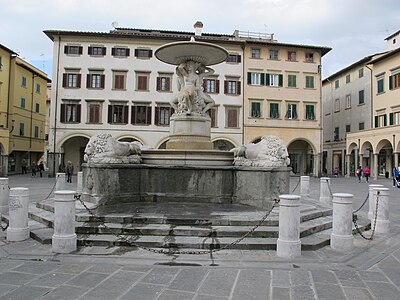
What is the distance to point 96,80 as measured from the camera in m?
36.2

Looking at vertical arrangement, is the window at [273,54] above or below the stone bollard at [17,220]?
above

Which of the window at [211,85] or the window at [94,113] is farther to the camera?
the window at [211,85]

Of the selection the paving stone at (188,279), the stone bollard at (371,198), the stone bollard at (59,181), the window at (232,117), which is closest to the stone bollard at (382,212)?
the stone bollard at (371,198)

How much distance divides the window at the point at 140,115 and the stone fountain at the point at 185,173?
25962 mm

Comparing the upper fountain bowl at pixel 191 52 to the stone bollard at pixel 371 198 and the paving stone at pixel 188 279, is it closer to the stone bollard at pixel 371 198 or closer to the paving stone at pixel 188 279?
the stone bollard at pixel 371 198

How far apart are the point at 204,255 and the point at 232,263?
0.56 meters

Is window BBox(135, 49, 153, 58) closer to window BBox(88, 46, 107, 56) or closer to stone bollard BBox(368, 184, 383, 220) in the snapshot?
window BBox(88, 46, 107, 56)

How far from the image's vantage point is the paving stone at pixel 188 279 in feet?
15.3

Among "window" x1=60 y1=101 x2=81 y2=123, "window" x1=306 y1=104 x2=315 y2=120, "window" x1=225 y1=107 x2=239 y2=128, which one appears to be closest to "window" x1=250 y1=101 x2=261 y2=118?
"window" x1=225 y1=107 x2=239 y2=128

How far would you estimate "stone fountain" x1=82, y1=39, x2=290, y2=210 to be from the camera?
8.53 m

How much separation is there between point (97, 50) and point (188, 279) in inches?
1372

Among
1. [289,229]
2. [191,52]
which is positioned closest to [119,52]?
[191,52]

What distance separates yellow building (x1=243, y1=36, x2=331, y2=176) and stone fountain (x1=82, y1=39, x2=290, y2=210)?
27.8 meters

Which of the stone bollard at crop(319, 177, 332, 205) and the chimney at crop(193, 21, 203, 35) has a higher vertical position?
the chimney at crop(193, 21, 203, 35)
